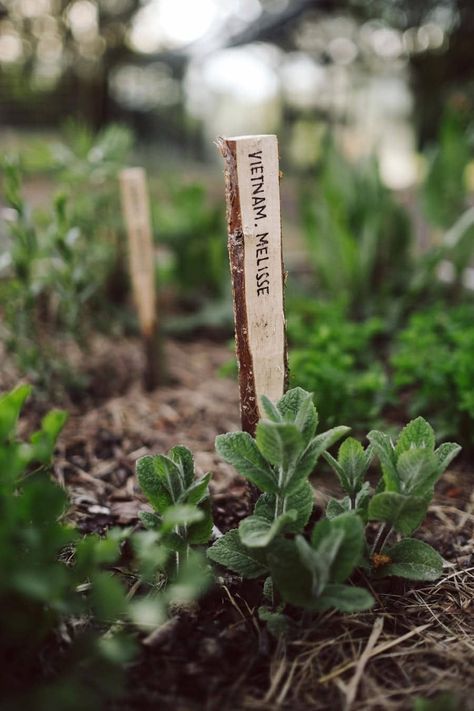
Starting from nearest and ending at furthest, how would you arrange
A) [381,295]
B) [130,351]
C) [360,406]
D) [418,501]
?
1. [418,501]
2. [360,406]
3. [130,351]
4. [381,295]

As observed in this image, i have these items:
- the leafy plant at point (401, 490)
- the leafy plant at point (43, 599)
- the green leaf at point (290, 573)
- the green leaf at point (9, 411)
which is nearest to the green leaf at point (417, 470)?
the leafy plant at point (401, 490)

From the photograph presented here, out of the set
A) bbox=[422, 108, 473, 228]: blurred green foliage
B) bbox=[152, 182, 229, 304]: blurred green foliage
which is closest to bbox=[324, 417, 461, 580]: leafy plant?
bbox=[152, 182, 229, 304]: blurred green foliage

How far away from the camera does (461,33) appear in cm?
937

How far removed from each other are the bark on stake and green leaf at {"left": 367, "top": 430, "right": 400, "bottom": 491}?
1.19 m

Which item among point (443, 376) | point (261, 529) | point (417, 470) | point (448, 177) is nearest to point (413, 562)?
point (417, 470)

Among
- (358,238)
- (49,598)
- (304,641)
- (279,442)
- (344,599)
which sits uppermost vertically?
(358,238)

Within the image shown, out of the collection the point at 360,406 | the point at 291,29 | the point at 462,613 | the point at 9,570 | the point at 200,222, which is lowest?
the point at 462,613

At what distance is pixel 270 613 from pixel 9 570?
44 centimetres

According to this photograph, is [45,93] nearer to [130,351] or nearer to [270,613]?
[130,351]

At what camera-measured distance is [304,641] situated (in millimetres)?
1018

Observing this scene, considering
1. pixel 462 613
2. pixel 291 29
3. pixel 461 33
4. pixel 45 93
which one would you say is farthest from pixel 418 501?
pixel 461 33

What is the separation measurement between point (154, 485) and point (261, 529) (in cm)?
22

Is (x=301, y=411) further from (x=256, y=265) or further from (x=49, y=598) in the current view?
(x=49, y=598)

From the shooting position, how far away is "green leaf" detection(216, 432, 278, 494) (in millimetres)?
1043
